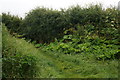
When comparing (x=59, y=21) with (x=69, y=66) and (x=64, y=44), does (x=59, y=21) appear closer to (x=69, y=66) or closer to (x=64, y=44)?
(x=64, y=44)

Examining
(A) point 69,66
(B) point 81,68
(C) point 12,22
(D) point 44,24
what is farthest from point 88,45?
(C) point 12,22

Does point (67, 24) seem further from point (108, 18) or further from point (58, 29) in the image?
point (108, 18)

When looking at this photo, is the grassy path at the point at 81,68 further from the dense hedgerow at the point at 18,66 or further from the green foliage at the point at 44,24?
the green foliage at the point at 44,24

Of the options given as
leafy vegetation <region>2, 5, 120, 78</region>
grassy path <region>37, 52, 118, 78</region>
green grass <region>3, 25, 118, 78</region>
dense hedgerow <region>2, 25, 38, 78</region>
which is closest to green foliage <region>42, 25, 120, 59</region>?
leafy vegetation <region>2, 5, 120, 78</region>

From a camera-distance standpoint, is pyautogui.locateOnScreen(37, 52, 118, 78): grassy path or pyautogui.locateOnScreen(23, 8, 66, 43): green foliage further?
pyautogui.locateOnScreen(23, 8, 66, 43): green foliage

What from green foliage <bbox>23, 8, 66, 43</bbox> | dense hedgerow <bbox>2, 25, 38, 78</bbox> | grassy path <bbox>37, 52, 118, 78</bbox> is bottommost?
grassy path <bbox>37, 52, 118, 78</bbox>

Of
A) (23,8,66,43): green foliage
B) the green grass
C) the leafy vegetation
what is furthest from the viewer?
(23,8,66,43): green foliage

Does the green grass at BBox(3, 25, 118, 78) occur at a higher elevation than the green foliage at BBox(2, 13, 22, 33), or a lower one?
lower

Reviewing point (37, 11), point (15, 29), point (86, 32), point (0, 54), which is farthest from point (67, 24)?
point (0, 54)

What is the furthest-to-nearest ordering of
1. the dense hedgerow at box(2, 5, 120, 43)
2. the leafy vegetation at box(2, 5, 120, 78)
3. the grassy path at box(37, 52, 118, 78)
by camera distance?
the dense hedgerow at box(2, 5, 120, 43)
the grassy path at box(37, 52, 118, 78)
the leafy vegetation at box(2, 5, 120, 78)

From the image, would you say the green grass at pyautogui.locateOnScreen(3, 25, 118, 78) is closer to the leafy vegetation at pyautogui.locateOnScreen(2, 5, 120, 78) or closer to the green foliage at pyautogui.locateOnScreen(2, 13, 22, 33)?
the leafy vegetation at pyautogui.locateOnScreen(2, 5, 120, 78)

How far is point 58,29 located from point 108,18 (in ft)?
9.56

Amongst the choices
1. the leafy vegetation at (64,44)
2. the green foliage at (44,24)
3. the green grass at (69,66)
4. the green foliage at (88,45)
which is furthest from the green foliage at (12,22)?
the green grass at (69,66)

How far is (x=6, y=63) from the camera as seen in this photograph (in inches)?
176
